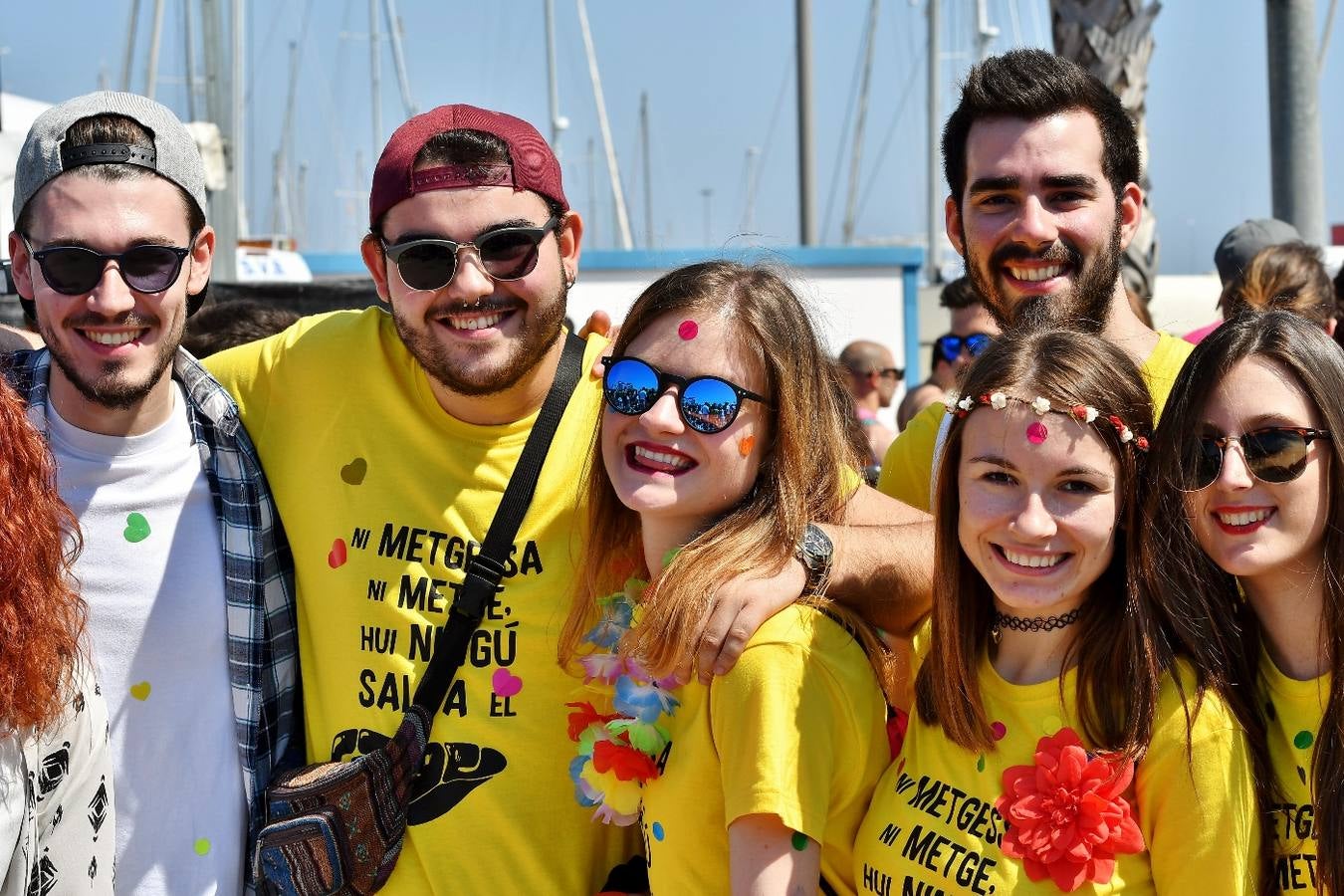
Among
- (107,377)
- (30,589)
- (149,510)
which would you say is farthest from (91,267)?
(30,589)

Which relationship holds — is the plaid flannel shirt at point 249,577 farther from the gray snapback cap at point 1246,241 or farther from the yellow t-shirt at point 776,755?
the gray snapback cap at point 1246,241

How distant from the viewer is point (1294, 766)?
7.18 feet

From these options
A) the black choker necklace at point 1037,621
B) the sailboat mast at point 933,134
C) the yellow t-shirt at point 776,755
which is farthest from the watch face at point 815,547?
the sailboat mast at point 933,134

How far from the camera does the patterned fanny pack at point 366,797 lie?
288 centimetres

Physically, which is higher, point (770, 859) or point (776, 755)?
point (776, 755)

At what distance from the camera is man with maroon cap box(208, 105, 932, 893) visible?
2914mm

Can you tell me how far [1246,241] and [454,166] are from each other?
3714 millimetres

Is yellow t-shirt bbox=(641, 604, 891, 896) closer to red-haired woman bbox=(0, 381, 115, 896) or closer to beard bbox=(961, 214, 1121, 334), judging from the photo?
beard bbox=(961, 214, 1121, 334)

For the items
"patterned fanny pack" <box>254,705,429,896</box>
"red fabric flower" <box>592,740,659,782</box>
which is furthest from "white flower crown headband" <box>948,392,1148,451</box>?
"patterned fanny pack" <box>254,705,429,896</box>

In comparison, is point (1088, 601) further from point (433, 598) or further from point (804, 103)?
point (804, 103)

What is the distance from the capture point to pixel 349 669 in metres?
3.03

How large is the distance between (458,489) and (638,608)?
560mm

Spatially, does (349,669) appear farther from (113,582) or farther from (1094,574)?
(1094,574)

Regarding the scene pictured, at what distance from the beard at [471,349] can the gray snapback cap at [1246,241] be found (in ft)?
11.0
